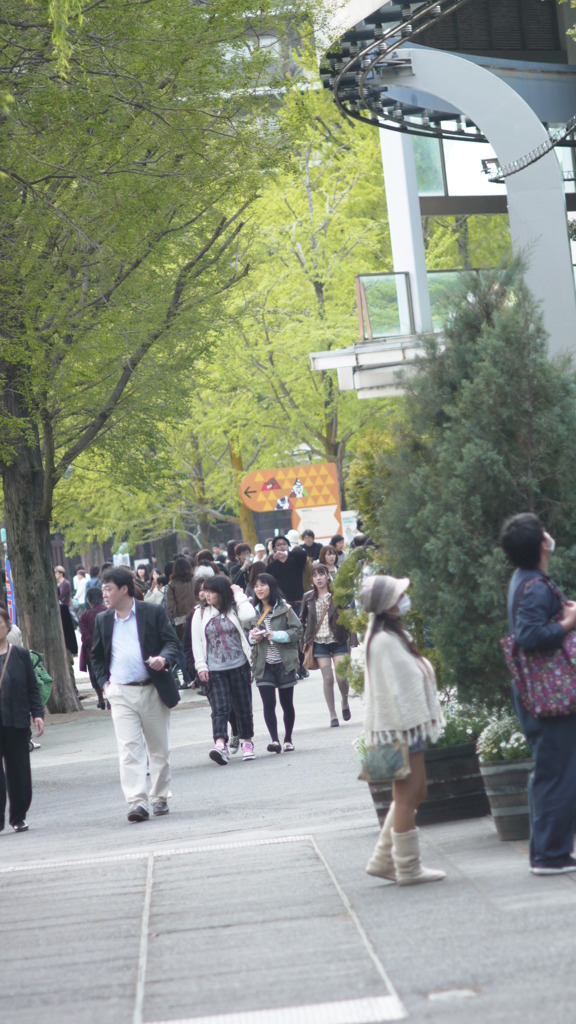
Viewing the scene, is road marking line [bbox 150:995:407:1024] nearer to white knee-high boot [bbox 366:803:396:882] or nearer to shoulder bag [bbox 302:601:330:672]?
white knee-high boot [bbox 366:803:396:882]

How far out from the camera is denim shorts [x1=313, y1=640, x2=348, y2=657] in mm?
15750

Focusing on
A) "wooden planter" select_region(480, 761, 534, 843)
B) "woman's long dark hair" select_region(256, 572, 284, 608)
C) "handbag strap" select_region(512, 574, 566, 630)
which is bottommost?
"wooden planter" select_region(480, 761, 534, 843)

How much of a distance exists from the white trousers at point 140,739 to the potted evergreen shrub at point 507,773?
151 inches

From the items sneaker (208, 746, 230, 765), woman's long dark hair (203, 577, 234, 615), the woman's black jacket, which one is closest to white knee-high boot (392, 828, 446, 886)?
Result: the woman's black jacket

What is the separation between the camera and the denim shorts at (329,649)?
15750 mm

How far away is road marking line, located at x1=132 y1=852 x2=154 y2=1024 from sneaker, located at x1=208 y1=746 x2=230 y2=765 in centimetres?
494

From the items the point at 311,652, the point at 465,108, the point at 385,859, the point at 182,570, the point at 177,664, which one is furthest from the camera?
the point at 182,570

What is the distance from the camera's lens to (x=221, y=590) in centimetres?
1344

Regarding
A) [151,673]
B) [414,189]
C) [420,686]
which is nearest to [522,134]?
[414,189]

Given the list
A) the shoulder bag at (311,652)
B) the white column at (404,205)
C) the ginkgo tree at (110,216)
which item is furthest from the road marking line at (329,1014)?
the white column at (404,205)

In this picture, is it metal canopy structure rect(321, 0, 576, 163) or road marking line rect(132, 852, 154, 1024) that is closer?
road marking line rect(132, 852, 154, 1024)

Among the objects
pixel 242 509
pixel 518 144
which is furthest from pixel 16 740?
pixel 242 509

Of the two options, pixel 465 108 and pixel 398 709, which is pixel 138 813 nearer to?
pixel 398 709

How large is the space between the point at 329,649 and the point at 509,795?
820 cm
